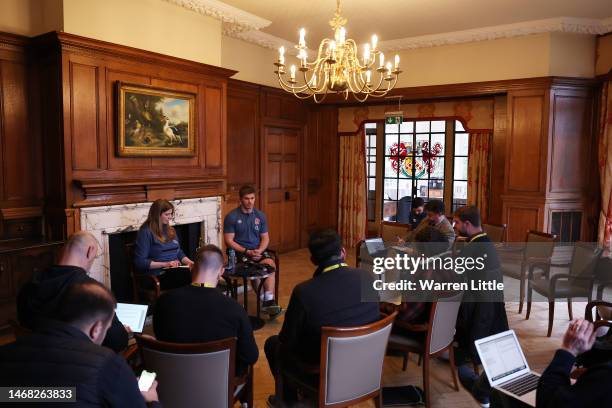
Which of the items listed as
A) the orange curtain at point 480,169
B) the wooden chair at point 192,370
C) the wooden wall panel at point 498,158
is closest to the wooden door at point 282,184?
the orange curtain at point 480,169

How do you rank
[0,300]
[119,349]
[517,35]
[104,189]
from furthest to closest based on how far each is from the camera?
[517,35] < [104,189] < [0,300] < [119,349]

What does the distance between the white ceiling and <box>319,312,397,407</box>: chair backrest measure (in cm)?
423

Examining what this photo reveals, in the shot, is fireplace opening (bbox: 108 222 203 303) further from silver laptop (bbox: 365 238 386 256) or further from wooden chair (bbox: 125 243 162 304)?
silver laptop (bbox: 365 238 386 256)

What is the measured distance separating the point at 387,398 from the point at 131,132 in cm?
353

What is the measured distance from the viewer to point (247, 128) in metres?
7.11

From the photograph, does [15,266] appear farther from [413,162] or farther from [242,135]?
[413,162]

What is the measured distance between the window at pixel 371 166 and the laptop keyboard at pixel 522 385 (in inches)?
253

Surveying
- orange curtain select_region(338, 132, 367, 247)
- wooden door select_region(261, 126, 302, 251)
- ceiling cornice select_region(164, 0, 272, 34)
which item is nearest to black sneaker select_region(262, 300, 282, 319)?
wooden door select_region(261, 126, 302, 251)

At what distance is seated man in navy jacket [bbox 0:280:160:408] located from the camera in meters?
1.46

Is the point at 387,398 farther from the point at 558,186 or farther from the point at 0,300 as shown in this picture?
the point at 558,186

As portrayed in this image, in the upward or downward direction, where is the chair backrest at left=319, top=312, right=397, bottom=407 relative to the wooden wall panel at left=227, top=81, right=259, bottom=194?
downward

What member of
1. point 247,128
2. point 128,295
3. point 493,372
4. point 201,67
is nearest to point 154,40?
point 201,67

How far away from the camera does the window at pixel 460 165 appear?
7.64m

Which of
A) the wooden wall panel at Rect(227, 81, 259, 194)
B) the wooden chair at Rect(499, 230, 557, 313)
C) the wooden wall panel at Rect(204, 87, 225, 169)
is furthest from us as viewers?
the wooden wall panel at Rect(227, 81, 259, 194)
